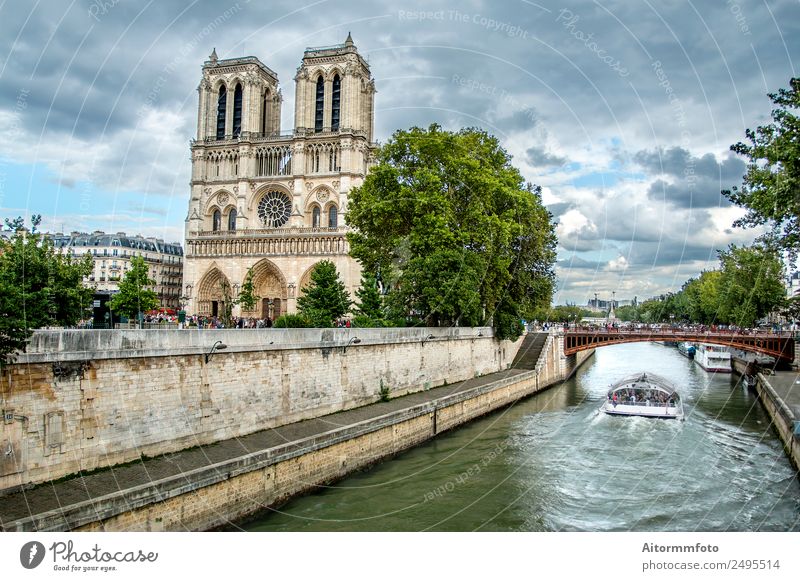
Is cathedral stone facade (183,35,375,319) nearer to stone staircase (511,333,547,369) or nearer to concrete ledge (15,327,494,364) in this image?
stone staircase (511,333,547,369)

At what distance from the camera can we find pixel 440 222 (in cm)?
2638

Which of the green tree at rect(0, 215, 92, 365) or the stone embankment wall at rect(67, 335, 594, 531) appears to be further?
the green tree at rect(0, 215, 92, 365)

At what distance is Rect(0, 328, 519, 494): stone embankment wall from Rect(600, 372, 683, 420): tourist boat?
1076 centimetres

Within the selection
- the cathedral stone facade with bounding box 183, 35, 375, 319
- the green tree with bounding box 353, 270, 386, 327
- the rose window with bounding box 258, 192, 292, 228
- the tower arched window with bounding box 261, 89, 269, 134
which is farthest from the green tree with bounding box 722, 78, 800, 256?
the tower arched window with bounding box 261, 89, 269, 134

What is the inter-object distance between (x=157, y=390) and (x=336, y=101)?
43298 millimetres

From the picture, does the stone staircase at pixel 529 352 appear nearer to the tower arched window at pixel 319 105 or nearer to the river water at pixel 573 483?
the river water at pixel 573 483

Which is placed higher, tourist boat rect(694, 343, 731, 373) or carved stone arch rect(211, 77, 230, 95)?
carved stone arch rect(211, 77, 230, 95)

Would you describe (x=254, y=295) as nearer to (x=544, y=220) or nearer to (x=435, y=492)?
(x=544, y=220)

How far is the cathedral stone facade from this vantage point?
165ft

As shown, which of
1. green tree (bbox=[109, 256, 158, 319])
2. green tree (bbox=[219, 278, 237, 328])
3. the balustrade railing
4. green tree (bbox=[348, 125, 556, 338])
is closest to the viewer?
green tree (bbox=[348, 125, 556, 338])

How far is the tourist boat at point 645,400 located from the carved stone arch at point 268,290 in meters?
31.2

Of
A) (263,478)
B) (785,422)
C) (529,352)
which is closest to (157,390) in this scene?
(263,478)

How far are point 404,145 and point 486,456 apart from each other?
15.7 m
